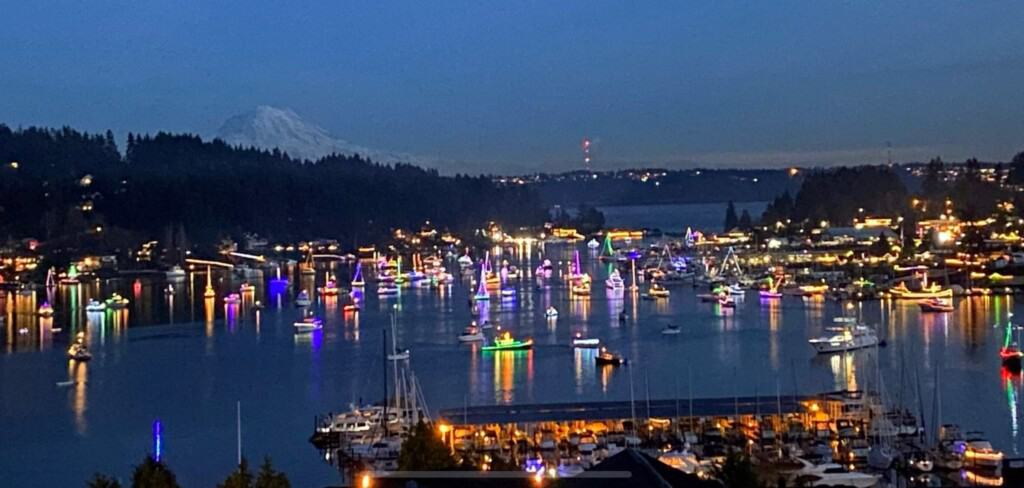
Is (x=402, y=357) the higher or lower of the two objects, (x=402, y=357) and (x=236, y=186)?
the lower

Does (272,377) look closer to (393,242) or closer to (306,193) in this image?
(393,242)

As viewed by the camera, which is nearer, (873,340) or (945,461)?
(945,461)

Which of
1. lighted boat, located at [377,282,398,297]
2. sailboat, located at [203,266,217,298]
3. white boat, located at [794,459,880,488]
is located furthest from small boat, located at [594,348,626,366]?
sailboat, located at [203,266,217,298]

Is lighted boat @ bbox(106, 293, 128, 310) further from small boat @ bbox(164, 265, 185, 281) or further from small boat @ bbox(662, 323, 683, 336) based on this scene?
small boat @ bbox(662, 323, 683, 336)

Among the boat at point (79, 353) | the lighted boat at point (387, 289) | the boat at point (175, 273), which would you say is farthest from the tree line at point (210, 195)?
the boat at point (79, 353)

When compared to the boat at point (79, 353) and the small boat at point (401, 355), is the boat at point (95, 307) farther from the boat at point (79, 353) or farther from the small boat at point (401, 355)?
the small boat at point (401, 355)

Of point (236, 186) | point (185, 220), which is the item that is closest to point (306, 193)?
point (236, 186)
